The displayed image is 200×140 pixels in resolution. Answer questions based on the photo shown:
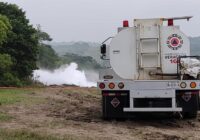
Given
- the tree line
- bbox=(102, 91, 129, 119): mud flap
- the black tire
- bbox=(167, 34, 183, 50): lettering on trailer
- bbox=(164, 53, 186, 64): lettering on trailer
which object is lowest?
the black tire

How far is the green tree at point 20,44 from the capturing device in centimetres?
4697

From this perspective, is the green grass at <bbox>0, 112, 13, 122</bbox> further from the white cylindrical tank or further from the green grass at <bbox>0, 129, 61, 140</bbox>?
the white cylindrical tank

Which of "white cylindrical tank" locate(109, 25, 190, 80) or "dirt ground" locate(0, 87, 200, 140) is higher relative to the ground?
"white cylindrical tank" locate(109, 25, 190, 80)

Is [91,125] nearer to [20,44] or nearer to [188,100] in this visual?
[188,100]

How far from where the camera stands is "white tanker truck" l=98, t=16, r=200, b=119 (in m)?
13.6

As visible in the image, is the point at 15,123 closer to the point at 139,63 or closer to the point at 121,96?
the point at 121,96

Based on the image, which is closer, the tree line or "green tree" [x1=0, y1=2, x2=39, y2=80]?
the tree line

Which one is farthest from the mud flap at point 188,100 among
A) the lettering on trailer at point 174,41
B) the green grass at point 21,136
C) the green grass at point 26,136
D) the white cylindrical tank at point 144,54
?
the green grass at point 21,136

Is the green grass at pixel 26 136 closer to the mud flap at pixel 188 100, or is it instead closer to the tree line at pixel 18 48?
the mud flap at pixel 188 100

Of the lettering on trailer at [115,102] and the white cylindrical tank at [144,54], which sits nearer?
the lettering on trailer at [115,102]

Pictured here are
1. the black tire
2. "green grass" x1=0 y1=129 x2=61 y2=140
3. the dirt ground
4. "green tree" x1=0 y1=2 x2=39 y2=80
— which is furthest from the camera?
"green tree" x1=0 y1=2 x2=39 y2=80

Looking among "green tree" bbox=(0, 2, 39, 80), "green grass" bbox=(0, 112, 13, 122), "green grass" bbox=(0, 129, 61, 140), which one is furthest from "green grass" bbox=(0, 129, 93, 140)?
"green tree" bbox=(0, 2, 39, 80)

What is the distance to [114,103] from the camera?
14.0 m

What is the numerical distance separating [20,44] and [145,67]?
34214mm
